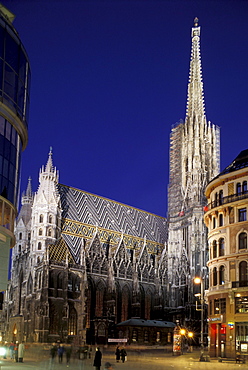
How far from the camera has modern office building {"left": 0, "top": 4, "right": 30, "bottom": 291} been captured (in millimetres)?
35125

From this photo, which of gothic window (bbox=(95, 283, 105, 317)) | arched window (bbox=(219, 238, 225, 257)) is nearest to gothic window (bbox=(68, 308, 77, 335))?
gothic window (bbox=(95, 283, 105, 317))

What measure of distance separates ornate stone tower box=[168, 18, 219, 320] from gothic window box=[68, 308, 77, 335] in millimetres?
22212

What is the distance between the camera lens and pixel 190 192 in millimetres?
104625

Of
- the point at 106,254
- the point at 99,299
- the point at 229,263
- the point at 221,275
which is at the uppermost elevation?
the point at 106,254

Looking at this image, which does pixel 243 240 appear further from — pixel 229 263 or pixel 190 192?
pixel 190 192

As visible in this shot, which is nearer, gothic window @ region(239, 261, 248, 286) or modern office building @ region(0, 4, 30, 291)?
modern office building @ region(0, 4, 30, 291)

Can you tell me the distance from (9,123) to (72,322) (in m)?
54.4

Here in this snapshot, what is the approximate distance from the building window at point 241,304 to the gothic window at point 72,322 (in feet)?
148

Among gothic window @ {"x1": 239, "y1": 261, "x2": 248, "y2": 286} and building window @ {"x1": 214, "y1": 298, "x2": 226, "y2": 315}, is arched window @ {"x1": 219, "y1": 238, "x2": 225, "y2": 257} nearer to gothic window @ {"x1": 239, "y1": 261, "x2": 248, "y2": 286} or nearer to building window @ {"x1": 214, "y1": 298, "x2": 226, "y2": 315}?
gothic window @ {"x1": 239, "y1": 261, "x2": 248, "y2": 286}

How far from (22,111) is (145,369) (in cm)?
2073

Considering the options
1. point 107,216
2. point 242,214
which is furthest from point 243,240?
point 107,216

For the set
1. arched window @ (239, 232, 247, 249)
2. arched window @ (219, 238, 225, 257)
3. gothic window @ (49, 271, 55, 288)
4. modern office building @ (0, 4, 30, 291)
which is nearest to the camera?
modern office building @ (0, 4, 30, 291)

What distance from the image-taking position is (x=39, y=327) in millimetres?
78188

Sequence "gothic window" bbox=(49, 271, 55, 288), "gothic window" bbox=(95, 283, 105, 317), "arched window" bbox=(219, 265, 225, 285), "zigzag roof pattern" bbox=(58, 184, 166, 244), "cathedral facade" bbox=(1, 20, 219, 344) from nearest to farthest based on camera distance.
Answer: "arched window" bbox=(219, 265, 225, 285) < "gothic window" bbox=(49, 271, 55, 288) < "cathedral facade" bbox=(1, 20, 219, 344) < "gothic window" bbox=(95, 283, 105, 317) < "zigzag roof pattern" bbox=(58, 184, 166, 244)
